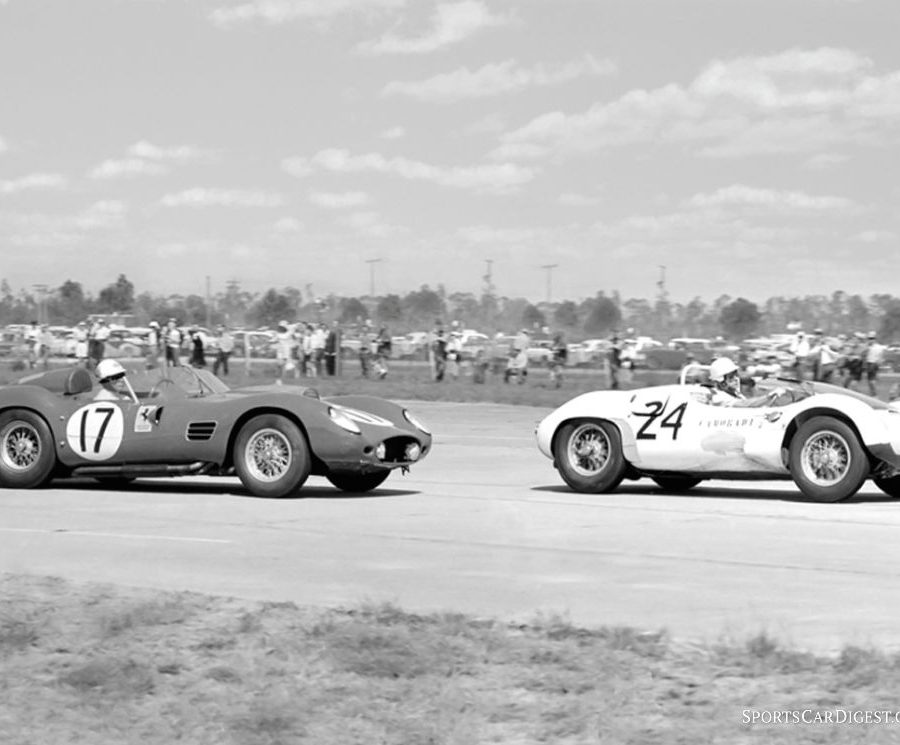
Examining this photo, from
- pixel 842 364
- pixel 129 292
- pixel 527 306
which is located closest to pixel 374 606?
pixel 842 364

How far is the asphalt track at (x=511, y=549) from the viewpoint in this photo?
9.45 meters

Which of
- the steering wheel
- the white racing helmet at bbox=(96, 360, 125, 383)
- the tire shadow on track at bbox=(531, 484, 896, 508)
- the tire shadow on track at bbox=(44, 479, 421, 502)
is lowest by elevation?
the tire shadow on track at bbox=(44, 479, 421, 502)

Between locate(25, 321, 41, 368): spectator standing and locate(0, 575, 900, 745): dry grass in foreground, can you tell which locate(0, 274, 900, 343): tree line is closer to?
locate(25, 321, 41, 368): spectator standing

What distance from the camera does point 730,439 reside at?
16188 millimetres

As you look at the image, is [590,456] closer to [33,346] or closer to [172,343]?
[172,343]

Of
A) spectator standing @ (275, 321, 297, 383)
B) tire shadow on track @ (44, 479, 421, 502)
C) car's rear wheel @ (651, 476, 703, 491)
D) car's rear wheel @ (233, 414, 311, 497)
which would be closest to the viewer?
car's rear wheel @ (233, 414, 311, 497)

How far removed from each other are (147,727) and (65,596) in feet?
9.48

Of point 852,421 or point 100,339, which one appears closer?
point 852,421

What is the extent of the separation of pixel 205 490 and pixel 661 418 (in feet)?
14.2

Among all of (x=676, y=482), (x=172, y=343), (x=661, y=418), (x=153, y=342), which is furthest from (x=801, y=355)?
(x=661, y=418)

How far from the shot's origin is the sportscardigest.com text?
21.2 feet

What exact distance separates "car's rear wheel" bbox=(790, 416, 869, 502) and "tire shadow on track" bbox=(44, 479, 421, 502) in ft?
11.6

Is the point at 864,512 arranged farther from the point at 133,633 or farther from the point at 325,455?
the point at 133,633

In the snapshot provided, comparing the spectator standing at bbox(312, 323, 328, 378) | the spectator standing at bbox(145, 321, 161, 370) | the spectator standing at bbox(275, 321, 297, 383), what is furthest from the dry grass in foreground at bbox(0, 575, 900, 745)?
the spectator standing at bbox(145, 321, 161, 370)
